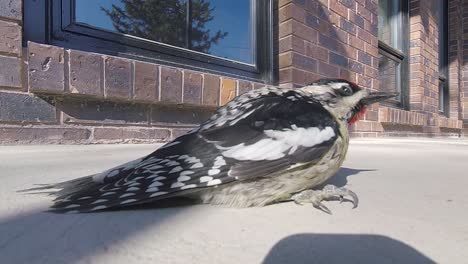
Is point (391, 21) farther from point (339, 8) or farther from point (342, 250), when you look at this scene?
point (342, 250)

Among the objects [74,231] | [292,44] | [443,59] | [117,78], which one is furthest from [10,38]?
[443,59]

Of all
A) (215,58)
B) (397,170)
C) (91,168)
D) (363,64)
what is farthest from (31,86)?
(363,64)

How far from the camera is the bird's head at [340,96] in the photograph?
1128 mm

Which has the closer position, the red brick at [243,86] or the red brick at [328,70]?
the red brick at [243,86]

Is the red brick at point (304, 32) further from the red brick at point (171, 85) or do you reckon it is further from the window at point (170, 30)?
the red brick at point (171, 85)

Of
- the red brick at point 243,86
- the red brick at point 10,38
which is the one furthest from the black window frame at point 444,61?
the red brick at point 10,38

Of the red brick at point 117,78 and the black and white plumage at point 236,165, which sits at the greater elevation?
the red brick at point 117,78

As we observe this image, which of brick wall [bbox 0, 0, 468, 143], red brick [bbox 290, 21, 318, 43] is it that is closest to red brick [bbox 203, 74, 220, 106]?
brick wall [bbox 0, 0, 468, 143]

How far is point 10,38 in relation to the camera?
1.41 m

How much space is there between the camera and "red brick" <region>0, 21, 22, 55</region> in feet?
4.58

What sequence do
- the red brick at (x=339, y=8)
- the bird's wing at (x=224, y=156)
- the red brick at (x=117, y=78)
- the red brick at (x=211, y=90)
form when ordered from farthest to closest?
1. the red brick at (x=339, y=8)
2. the red brick at (x=211, y=90)
3. the red brick at (x=117, y=78)
4. the bird's wing at (x=224, y=156)

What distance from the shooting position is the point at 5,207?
71 cm

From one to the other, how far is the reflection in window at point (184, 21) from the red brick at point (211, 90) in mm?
353

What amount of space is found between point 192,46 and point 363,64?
78.6 inches
